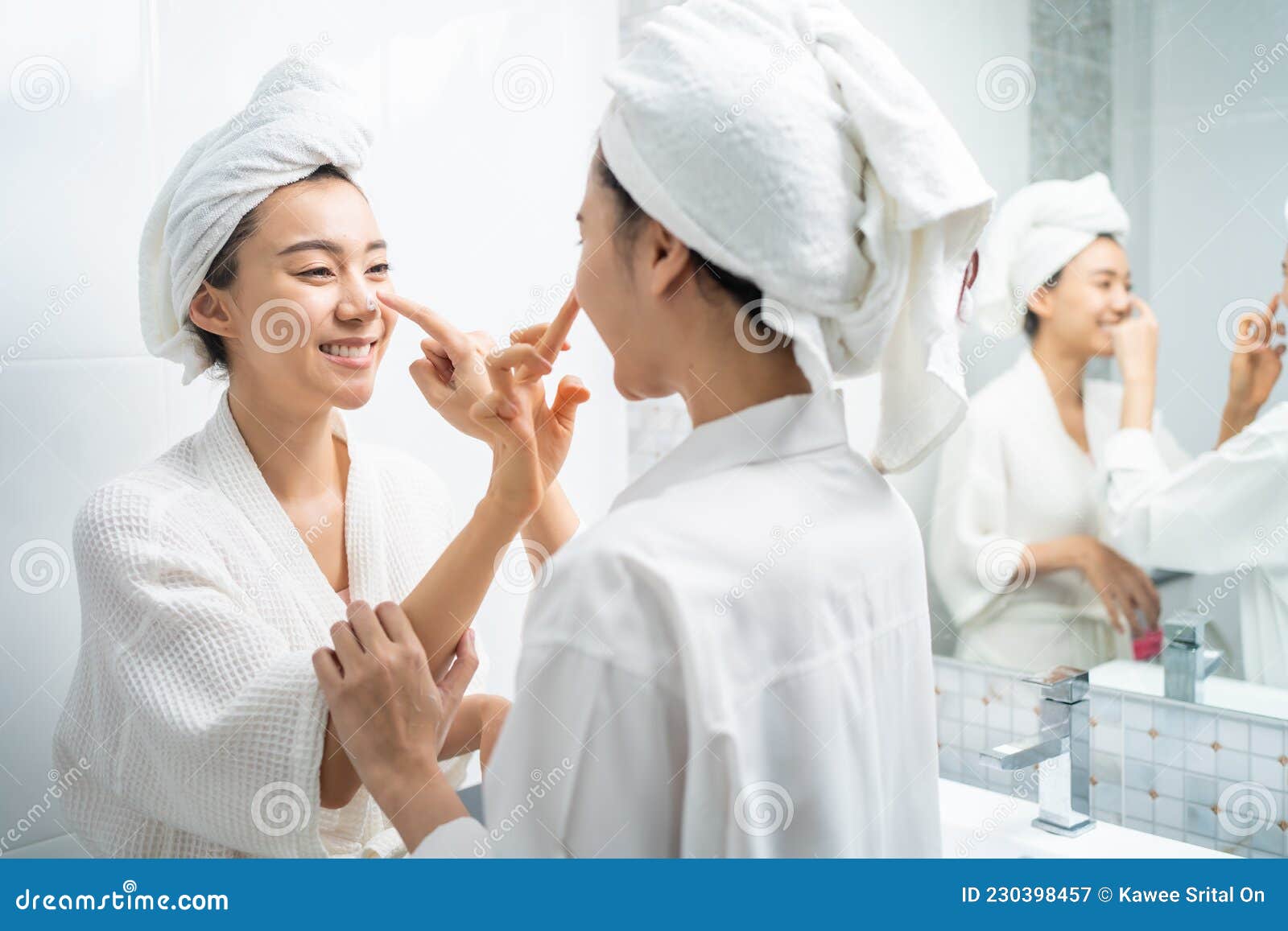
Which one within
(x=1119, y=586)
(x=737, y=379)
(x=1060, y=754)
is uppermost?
(x=737, y=379)

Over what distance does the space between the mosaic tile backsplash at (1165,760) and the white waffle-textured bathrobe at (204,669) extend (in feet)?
2.74

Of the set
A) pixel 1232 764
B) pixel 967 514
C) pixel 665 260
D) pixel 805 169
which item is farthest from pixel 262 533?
pixel 1232 764

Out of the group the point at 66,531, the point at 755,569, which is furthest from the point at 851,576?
the point at 66,531

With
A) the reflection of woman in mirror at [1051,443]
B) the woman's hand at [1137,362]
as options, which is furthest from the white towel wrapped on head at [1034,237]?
the woman's hand at [1137,362]

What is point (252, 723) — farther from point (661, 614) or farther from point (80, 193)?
point (80, 193)

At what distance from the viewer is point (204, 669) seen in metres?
0.97

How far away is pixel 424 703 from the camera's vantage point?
831 millimetres

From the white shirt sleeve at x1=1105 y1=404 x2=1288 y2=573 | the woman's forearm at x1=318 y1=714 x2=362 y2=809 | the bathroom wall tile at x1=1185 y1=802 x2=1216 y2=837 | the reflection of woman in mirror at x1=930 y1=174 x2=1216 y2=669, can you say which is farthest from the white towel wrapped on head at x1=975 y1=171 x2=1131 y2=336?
the woman's forearm at x1=318 y1=714 x2=362 y2=809

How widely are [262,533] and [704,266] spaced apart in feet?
2.08

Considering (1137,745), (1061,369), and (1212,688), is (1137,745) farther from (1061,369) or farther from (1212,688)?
(1061,369)

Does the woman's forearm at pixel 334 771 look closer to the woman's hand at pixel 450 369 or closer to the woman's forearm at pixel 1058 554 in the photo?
the woman's hand at pixel 450 369

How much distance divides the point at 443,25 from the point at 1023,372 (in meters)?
0.96

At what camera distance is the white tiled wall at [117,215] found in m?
1.17

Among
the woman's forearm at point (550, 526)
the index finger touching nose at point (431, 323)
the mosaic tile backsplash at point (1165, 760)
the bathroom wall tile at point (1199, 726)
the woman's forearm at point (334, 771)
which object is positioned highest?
the index finger touching nose at point (431, 323)
